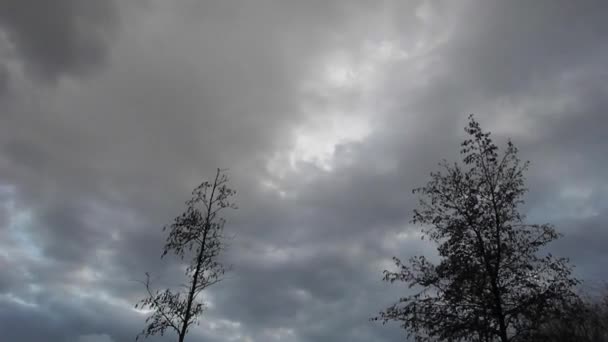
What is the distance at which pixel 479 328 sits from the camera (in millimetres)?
15523

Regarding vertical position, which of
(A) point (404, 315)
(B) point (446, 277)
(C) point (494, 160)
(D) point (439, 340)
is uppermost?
(C) point (494, 160)

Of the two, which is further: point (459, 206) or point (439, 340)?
point (459, 206)

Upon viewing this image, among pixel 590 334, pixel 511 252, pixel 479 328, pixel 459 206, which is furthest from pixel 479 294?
pixel 590 334

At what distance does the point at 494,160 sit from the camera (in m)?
18.0

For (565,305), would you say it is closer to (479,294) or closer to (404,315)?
(479,294)

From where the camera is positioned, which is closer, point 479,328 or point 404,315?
point 479,328

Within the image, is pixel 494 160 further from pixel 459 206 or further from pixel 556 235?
pixel 556 235

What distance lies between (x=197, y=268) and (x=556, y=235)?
15.8m

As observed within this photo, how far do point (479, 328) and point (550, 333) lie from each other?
5085 millimetres

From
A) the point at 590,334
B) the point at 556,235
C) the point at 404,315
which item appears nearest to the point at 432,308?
the point at 404,315

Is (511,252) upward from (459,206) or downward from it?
downward

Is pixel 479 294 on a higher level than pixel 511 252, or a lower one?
lower

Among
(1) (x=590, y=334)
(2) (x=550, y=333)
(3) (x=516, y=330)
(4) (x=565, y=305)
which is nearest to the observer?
(4) (x=565, y=305)

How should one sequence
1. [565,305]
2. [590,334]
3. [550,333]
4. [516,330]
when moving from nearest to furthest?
[565,305], [516,330], [550,333], [590,334]
